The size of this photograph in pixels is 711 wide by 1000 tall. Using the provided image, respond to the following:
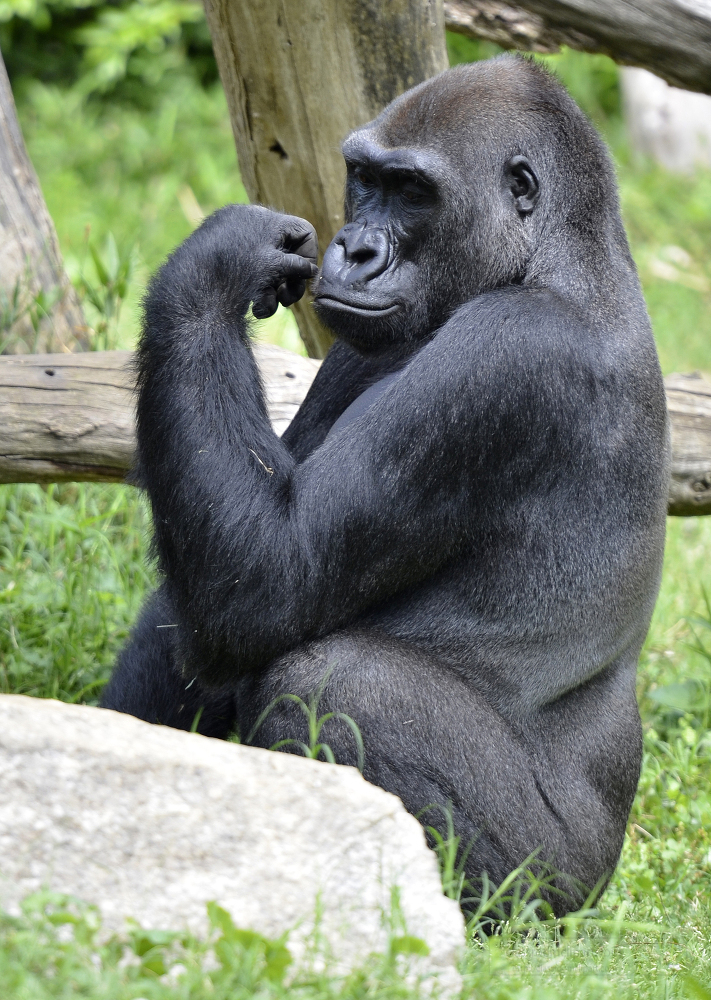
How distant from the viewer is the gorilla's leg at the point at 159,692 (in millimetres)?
3080

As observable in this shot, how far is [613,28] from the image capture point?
352cm

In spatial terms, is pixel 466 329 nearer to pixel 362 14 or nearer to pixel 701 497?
pixel 362 14

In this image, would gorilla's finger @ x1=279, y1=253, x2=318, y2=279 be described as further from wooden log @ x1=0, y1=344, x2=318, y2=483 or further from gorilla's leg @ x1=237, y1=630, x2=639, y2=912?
gorilla's leg @ x1=237, y1=630, x2=639, y2=912

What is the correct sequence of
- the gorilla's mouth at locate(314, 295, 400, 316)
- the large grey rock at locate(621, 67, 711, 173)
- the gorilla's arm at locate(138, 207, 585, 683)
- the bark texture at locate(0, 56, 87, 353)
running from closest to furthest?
the gorilla's arm at locate(138, 207, 585, 683) < the gorilla's mouth at locate(314, 295, 400, 316) < the bark texture at locate(0, 56, 87, 353) < the large grey rock at locate(621, 67, 711, 173)

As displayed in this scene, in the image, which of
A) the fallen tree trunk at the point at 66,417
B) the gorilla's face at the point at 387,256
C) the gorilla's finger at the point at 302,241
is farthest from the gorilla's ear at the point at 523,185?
the fallen tree trunk at the point at 66,417

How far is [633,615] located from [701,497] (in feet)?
3.92

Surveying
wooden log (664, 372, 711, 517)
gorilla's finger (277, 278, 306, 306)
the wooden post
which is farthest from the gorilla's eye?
wooden log (664, 372, 711, 517)

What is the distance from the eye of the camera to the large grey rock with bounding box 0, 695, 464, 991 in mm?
1624

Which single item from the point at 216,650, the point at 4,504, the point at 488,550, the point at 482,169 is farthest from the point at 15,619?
the point at 482,169

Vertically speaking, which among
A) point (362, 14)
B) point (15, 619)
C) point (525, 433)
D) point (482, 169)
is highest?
point (362, 14)

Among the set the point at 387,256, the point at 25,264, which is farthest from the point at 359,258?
the point at 25,264

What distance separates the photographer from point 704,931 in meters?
2.52

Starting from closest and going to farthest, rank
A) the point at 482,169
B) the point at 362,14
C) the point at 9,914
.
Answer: the point at 9,914 < the point at 482,169 < the point at 362,14

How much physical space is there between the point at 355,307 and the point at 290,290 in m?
0.22
